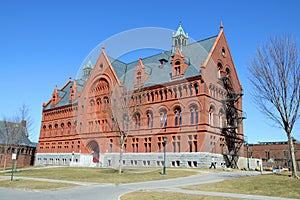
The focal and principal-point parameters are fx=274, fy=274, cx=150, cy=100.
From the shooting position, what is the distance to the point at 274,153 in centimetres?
6944

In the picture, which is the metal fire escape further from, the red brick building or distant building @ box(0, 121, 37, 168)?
distant building @ box(0, 121, 37, 168)

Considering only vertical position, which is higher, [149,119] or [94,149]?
[149,119]

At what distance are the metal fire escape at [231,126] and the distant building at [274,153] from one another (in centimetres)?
2371

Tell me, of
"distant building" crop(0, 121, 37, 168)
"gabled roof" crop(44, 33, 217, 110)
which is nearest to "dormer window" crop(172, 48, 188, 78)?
"gabled roof" crop(44, 33, 217, 110)

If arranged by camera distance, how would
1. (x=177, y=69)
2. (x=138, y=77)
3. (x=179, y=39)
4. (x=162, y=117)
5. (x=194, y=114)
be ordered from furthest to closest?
(x=179, y=39)
(x=138, y=77)
(x=162, y=117)
(x=177, y=69)
(x=194, y=114)

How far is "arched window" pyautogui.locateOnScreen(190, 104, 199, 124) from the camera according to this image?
39.3 metres

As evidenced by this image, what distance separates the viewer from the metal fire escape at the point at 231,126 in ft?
139

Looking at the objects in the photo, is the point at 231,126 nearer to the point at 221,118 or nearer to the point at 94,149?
the point at 221,118

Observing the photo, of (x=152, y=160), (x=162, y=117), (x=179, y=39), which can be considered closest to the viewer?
(x=152, y=160)

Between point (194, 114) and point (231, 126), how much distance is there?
9.11m

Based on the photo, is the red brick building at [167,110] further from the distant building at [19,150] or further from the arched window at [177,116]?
the distant building at [19,150]

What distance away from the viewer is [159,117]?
43562mm

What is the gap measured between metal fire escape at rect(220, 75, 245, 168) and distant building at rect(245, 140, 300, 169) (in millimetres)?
23711

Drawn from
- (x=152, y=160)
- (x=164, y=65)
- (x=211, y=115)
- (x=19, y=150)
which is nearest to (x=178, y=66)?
(x=164, y=65)
